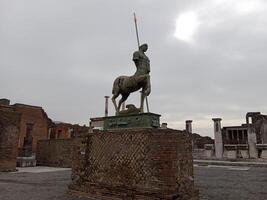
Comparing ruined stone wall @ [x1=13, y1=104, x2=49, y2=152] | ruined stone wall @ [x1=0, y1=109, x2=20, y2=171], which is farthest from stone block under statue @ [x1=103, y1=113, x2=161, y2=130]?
ruined stone wall @ [x1=13, y1=104, x2=49, y2=152]

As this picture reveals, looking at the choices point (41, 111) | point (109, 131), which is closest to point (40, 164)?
point (41, 111)

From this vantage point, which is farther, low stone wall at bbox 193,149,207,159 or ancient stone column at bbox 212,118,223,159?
low stone wall at bbox 193,149,207,159

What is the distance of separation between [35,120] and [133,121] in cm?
2973

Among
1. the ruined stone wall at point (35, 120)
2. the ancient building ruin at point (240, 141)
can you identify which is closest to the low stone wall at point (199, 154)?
the ancient building ruin at point (240, 141)

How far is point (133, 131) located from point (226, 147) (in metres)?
26.4

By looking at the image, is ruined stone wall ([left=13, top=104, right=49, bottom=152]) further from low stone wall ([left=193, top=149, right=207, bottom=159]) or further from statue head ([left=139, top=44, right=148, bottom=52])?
statue head ([left=139, top=44, right=148, bottom=52])

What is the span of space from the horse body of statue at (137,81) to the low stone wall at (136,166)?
110cm

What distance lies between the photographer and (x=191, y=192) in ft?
21.6

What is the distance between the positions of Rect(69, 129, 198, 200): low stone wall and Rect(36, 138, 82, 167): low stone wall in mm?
13159

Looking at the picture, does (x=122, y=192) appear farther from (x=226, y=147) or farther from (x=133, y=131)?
(x=226, y=147)

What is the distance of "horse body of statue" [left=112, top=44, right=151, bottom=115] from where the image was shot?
24.6 ft

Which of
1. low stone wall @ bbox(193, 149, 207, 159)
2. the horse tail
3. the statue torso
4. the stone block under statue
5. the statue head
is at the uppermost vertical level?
the statue head

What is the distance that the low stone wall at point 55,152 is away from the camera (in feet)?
67.8

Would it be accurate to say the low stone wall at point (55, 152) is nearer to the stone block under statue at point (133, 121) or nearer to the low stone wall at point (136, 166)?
the low stone wall at point (136, 166)
